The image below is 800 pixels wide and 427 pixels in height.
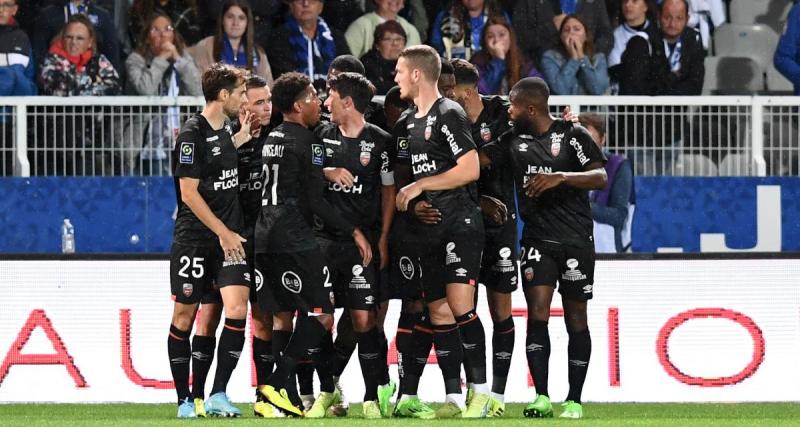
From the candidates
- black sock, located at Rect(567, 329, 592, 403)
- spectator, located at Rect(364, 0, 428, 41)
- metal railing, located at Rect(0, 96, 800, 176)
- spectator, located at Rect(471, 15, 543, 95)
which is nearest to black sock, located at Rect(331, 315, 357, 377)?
black sock, located at Rect(567, 329, 592, 403)

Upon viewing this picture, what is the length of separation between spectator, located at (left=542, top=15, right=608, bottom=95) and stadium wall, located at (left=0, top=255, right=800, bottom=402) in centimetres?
330

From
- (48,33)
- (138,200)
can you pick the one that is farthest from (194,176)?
(48,33)

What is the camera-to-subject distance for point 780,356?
39.3ft

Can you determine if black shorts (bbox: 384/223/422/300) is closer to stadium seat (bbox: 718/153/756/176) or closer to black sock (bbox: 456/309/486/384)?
black sock (bbox: 456/309/486/384)

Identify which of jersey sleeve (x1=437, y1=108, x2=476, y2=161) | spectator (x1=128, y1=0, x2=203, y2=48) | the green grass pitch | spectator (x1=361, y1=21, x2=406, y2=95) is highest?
spectator (x1=128, y1=0, x2=203, y2=48)

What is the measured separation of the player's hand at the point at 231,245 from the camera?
32.3 ft

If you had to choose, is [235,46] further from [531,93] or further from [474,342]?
[474,342]

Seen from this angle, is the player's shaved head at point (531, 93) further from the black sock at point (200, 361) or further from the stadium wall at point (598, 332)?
the black sock at point (200, 361)

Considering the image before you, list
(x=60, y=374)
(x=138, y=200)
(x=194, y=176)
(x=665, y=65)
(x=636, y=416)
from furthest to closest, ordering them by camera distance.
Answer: (x=665, y=65) → (x=138, y=200) → (x=60, y=374) → (x=636, y=416) → (x=194, y=176)

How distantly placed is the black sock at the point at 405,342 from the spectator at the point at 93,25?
5.15 m

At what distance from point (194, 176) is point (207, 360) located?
1.17 m

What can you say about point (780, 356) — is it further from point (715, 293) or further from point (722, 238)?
point (722, 238)

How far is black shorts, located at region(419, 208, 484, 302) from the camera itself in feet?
32.5

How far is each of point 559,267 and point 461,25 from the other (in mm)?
5316
